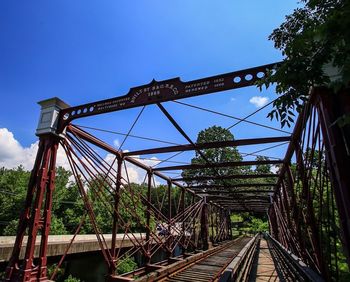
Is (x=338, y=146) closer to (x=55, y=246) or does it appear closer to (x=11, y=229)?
(x=55, y=246)

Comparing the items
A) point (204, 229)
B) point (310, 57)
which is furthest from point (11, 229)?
point (310, 57)

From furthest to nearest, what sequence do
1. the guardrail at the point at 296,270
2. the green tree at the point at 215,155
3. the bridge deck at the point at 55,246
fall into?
the green tree at the point at 215,155, the bridge deck at the point at 55,246, the guardrail at the point at 296,270

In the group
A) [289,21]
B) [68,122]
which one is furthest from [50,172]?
[289,21]

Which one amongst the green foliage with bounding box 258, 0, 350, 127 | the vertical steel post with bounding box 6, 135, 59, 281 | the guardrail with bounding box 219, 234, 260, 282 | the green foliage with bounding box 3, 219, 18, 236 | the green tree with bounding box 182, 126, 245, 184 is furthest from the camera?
the green tree with bounding box 182, 126, 245, 184

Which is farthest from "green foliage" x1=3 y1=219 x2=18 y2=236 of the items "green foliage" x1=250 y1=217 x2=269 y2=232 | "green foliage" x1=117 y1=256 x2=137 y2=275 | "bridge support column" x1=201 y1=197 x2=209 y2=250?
"green foliage" x1=250 y1=217 x2=269 y2=232

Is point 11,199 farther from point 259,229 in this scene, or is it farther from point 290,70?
point 259,229

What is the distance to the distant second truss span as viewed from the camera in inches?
256

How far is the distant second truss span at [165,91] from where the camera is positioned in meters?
6.49

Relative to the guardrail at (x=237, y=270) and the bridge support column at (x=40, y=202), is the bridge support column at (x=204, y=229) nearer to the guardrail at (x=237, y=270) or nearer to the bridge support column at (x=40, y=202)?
the guardrail at (x=237, y=270)

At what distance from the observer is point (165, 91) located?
734 centimetres

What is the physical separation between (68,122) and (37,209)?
2.68 meters

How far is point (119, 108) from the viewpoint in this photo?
7879 mm

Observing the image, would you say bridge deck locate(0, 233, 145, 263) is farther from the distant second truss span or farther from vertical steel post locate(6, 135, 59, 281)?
the distant second truss span

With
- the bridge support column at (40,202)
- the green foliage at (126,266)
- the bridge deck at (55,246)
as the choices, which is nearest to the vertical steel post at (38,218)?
the bridge support column at (40,202)
